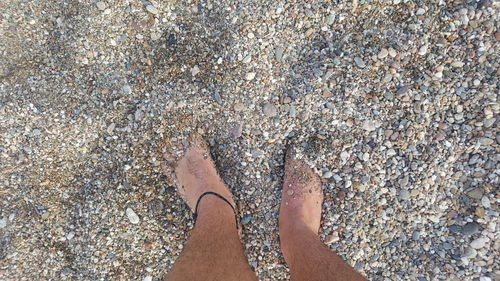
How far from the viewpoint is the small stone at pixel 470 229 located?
2.13 meters

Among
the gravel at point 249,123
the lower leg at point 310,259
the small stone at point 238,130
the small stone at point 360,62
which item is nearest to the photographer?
the lower leg at point 310,259

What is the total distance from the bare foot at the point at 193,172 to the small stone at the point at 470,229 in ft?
4.96

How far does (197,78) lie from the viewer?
96.3 inches

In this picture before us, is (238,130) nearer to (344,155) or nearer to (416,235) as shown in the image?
(344,155)

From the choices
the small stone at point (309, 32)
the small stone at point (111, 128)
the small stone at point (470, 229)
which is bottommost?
the small stone at point (470, 229)

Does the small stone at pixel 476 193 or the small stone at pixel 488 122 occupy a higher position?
the small stone at pixel 488 122

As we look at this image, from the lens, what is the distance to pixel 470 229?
7.00 feet

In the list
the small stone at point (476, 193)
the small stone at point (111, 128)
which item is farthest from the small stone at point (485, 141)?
the small stone at point (111, 128)

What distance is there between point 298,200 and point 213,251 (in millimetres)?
671

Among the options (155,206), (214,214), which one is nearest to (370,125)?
(214,214)

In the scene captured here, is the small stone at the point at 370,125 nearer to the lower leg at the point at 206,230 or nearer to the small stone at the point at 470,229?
the small stone at the point at 470,229

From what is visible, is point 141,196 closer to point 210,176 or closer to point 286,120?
point 210,176

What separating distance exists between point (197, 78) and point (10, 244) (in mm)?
1775

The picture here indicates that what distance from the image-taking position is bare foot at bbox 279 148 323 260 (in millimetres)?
2248
